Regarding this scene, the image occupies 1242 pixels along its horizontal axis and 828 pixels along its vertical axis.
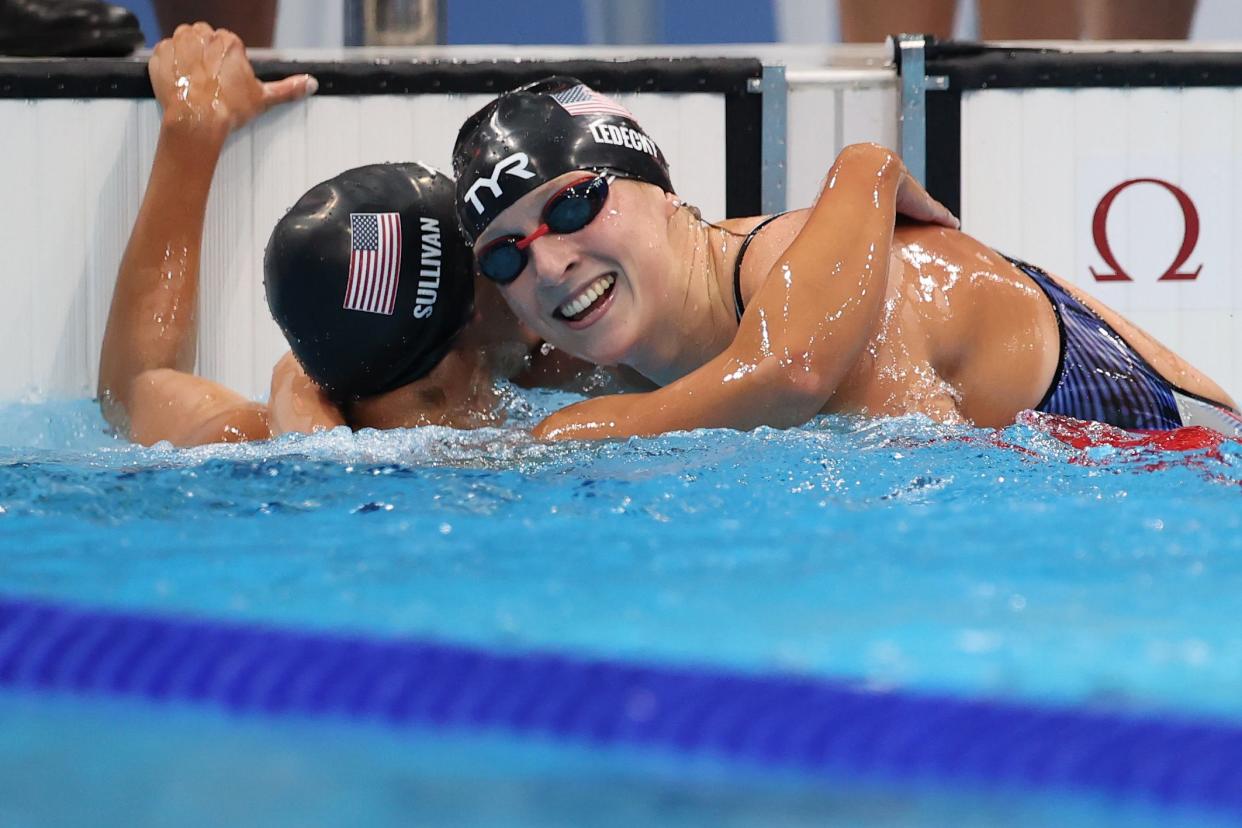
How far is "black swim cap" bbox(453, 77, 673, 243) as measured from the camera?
2.43 metres

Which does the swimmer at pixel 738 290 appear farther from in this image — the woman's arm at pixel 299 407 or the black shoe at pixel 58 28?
the black shoe at pixel 58 28

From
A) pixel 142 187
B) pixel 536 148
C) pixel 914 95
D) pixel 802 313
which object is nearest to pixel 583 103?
pixel 536 148

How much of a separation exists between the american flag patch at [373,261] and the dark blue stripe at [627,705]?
1212 millimetres

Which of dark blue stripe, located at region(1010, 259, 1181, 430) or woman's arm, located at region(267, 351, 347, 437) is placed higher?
dark blue stripe, located at region(1010, 259, 1181, 430)

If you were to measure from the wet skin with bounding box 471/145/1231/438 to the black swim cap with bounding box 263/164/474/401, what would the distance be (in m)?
0.24

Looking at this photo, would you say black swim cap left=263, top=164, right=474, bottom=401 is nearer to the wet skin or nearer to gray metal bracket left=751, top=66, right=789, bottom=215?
the wet skin

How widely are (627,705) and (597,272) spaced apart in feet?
4.12

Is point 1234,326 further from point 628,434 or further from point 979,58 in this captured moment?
point 628,434

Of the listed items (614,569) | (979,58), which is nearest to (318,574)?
(614,569)

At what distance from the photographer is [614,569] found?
1.56m

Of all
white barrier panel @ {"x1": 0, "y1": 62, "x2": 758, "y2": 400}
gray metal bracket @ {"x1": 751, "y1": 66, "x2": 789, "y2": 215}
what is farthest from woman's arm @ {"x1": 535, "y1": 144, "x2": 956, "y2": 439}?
white barrier panel @ {"x1": 0, "y1": 62, "x2": 758, "y2": 400}

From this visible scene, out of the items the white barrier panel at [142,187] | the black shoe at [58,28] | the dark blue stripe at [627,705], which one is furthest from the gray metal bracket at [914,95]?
the dark blue stripe at [627,705]

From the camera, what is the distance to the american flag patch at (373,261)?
103 inches

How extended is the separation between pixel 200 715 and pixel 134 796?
0.17 meters
